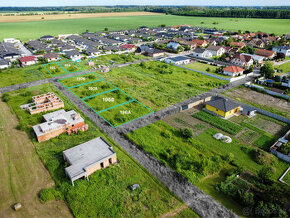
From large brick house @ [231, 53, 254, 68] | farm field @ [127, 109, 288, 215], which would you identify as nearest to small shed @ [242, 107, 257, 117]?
farm field @ [127, 109, 288, 215]

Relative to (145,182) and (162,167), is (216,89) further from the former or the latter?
(145,182)

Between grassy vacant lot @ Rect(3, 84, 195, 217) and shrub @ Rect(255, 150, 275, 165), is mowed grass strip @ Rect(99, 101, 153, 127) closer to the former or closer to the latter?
grassy vacant lot @ Rect(3, 84, 195, 217)

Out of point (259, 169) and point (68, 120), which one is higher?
point (68, 120)

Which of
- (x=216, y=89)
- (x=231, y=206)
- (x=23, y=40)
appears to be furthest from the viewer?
(x=23, y=40)

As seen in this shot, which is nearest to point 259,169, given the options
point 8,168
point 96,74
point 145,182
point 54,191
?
point 145,182

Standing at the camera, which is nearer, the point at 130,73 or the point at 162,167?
the point at 162,167
